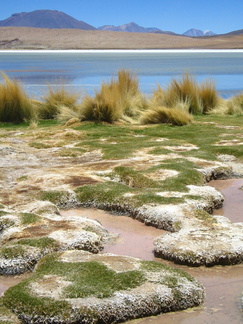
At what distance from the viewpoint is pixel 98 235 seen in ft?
15.7

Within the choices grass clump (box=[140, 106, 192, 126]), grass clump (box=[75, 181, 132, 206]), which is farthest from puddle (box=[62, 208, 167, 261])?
grass clump (box=[140, 106, 192, 126])

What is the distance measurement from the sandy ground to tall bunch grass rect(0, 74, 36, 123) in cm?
11149

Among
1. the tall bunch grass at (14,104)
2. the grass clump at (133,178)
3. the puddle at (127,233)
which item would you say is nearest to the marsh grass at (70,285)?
the puddle at (127,233)

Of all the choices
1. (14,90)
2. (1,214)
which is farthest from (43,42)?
(1,214)

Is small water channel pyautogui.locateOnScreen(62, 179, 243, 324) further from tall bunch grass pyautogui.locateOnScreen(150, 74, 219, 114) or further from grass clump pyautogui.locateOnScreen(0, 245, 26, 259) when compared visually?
tall bunch grass pyautogui.locateOnScreen(150, 74, 219, 114)

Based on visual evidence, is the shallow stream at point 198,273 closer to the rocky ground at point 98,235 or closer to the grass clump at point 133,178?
the rocky ground at point 98,235

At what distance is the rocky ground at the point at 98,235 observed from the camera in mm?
3467

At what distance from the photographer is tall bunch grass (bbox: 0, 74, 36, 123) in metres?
12.7

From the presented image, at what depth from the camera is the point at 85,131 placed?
10.5 m

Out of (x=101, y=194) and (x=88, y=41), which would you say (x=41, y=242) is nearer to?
(x=101, y=194)

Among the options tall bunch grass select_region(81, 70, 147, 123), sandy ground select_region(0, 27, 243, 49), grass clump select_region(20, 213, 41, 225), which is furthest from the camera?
sandy ground select_region(0, 27, 243, 49)

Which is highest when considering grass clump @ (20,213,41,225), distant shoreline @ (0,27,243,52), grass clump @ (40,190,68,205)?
distant shoreline @ (0,27,243,52)

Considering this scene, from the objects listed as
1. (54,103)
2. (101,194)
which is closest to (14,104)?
(54,103)

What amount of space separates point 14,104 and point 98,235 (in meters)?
8.52
